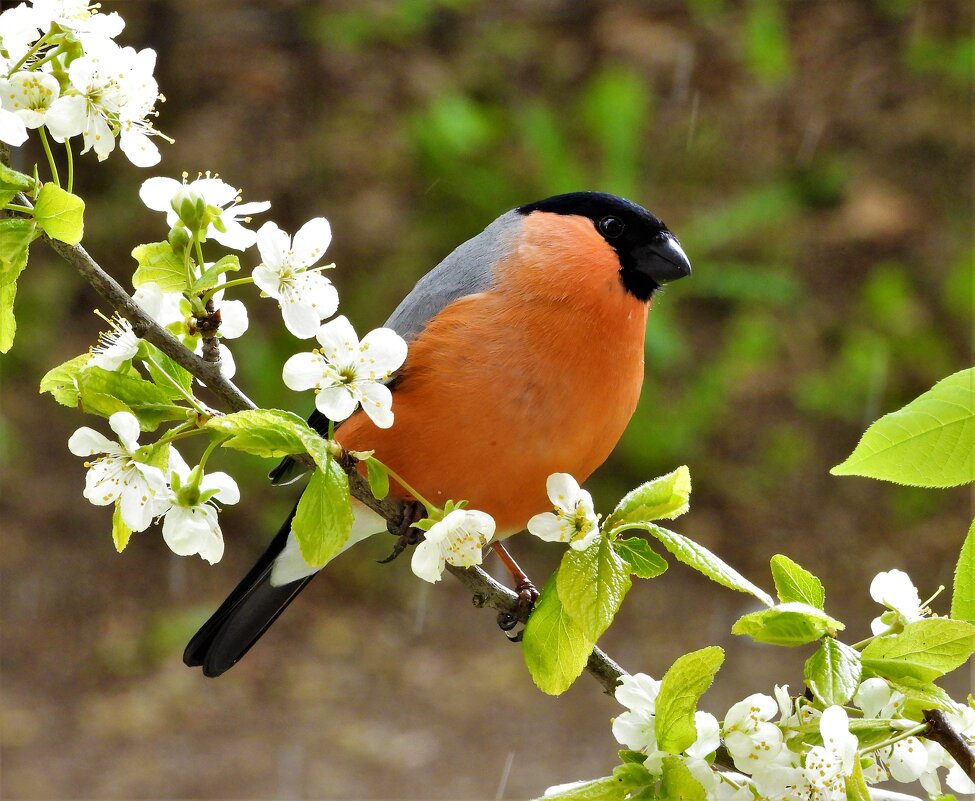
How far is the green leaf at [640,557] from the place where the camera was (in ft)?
3.68

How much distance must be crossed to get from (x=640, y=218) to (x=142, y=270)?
0.99 m

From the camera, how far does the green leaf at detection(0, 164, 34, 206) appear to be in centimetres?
103

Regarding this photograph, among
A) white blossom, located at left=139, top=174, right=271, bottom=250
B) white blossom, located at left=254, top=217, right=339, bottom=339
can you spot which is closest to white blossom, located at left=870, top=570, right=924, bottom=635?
white blossom, located at left=254, top=217, right=339, bottom=339

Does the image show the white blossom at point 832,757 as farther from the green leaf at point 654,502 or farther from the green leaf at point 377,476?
the green leaf at point 377,476

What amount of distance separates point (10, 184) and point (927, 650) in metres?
0.92

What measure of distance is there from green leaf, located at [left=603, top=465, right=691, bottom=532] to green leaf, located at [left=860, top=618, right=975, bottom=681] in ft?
0.72

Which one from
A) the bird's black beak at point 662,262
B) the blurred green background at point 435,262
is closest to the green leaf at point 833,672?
the bird's black beak at point 662,262

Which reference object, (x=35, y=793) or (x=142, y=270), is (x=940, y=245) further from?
(x=142, y=270)

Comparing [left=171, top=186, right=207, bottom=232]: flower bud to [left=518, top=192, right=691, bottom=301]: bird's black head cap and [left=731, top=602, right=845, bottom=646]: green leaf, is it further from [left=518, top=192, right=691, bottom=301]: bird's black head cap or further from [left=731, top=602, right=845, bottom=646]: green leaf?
[left=518, top=192, right=691, bottom=301]: bird's black head cap

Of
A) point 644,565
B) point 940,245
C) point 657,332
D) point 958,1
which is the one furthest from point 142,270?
point 958,1

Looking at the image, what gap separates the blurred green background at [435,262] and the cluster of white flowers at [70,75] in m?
3.54

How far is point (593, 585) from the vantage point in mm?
1104

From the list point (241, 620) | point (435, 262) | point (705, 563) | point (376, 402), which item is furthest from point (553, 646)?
point (435, 262)

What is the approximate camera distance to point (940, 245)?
5449 millimetres
